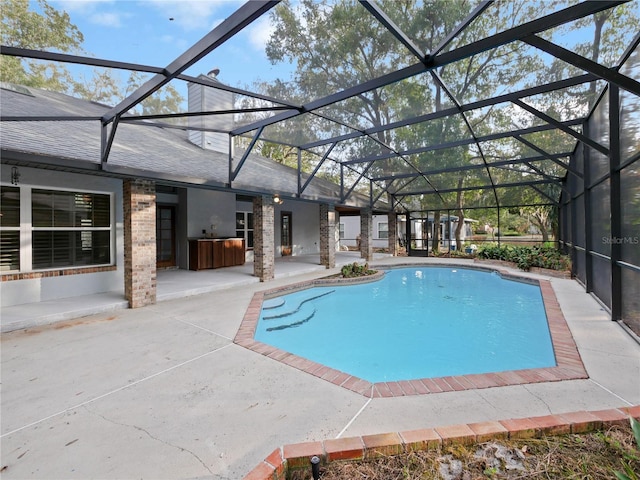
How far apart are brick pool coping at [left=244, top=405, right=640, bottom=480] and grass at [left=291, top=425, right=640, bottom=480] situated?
0.12 feet

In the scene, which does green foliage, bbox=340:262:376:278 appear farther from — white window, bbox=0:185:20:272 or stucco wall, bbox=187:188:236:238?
white window, bbox=0:185:20:272

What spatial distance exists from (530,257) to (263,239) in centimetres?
1001

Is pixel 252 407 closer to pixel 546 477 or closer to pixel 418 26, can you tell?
pixel 546 477

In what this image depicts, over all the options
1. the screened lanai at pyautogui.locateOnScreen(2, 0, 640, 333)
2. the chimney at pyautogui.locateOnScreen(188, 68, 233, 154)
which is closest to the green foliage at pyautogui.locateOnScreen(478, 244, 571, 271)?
the screened lanai at pyautogui.locateOnScreen(2, 0, 640, 333)

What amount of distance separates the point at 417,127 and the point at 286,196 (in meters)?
4.41

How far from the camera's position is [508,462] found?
1985 mm

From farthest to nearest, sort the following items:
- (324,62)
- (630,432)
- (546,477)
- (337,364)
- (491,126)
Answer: (491,126)
(324,62)
(337,364)
(630,432)
(546,477)

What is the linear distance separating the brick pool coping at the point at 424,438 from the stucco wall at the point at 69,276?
633 cm

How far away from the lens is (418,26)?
14.9ft

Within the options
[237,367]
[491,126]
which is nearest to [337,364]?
[237,367]

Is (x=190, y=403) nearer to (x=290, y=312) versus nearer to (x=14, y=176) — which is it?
(x=290, y=312)

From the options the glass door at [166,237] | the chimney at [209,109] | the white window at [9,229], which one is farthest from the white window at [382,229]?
the white window at [9,229]

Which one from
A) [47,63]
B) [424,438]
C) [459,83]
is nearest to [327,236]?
[459,83]

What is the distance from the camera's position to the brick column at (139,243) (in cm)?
585
